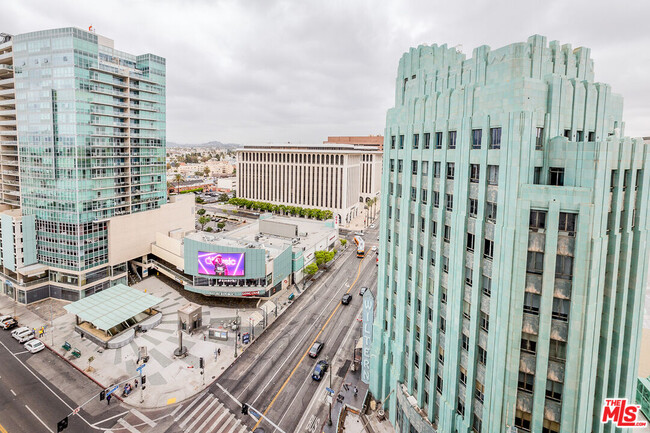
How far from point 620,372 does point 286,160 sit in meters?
141

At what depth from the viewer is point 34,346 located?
58.0 m

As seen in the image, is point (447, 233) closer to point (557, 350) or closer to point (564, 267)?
point (564, 267)

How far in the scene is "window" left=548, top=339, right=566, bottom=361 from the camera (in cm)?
2856

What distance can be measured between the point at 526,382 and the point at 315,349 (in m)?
37.0

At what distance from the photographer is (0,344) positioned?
5925 cm

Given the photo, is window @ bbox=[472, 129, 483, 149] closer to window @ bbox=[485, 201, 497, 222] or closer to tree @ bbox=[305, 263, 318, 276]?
window @ bbox=[485, 201, 497, 222]

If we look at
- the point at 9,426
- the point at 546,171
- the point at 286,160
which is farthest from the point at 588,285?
the point at 286,160

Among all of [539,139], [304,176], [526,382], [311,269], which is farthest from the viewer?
[304,176]

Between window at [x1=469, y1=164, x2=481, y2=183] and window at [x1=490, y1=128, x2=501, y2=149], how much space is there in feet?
8.05

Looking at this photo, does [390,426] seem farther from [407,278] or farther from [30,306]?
[30,306]

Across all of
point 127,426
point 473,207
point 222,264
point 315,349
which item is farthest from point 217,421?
point 473,207

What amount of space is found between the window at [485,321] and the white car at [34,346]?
70548mm

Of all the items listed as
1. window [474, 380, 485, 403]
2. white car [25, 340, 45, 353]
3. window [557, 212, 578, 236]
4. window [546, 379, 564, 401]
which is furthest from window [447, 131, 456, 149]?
white car [25, 340, 45, 353]

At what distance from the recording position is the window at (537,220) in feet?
92.7
